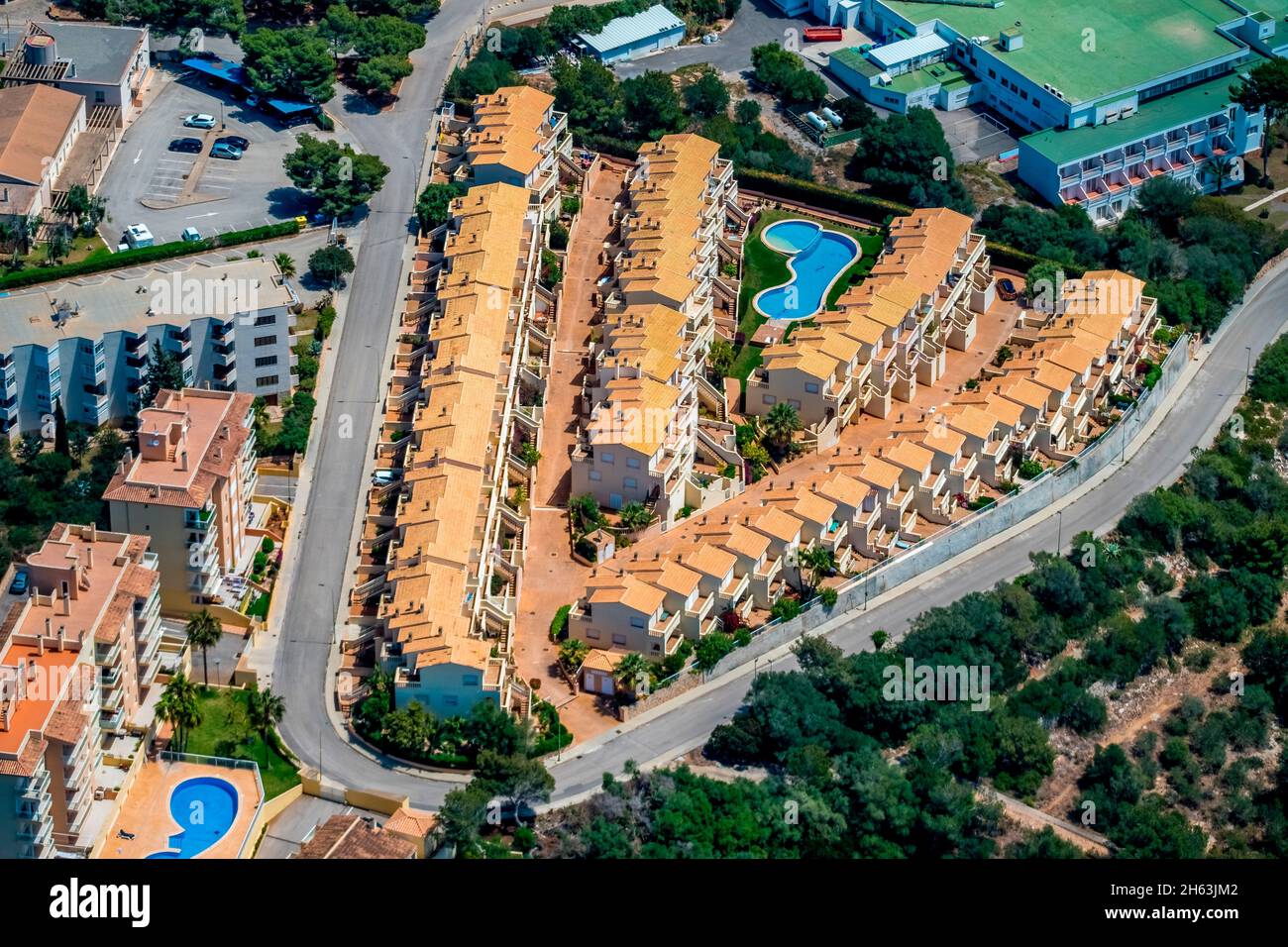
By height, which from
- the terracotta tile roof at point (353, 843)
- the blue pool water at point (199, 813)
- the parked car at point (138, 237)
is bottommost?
the blue pool water at point (199, 813)

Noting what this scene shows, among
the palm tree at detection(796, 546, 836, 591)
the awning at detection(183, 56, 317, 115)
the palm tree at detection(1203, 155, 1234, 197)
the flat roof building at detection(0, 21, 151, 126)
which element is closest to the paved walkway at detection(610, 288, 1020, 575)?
the palm tree at detection(796, 546, 836, 591)

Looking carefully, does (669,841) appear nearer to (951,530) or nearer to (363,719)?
(363,719)

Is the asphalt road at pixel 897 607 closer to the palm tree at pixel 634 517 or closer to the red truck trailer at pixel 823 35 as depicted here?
the palm tree at pixel 634 517

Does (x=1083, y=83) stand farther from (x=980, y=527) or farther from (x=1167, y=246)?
(x=980, y=527)

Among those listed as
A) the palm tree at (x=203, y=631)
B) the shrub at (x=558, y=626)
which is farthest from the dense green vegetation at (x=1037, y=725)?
the palm tree at (x=203, y=631)

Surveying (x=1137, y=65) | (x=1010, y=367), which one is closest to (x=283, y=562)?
(x=1010, y=367)

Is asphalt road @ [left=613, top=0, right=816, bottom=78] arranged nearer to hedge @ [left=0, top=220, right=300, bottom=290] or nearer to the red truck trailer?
the red truck trailer

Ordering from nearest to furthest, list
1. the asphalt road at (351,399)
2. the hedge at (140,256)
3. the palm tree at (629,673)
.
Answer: the asphalt road at (351,399), the palm tree at (629,673), the hedge at (140,256)
